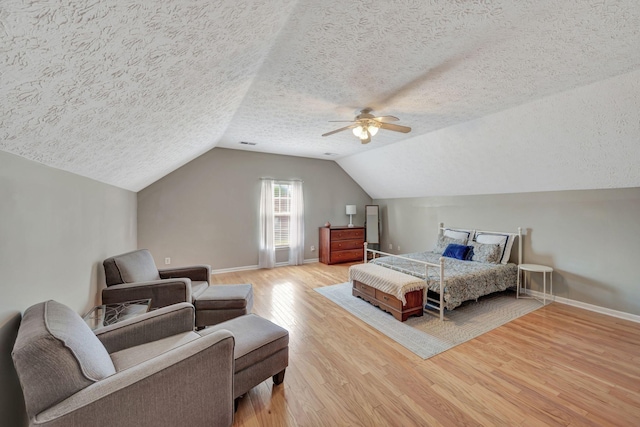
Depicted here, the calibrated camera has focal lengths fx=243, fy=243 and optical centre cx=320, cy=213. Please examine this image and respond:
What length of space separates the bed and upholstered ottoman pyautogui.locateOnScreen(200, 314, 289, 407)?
1.77 metres

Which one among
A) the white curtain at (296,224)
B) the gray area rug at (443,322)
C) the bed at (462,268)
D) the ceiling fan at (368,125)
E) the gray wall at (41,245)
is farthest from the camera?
the white curtain at (296,224)

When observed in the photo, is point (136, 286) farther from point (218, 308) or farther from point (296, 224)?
point (296, 224)

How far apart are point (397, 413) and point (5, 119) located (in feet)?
8.39

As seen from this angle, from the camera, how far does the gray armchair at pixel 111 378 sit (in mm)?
888

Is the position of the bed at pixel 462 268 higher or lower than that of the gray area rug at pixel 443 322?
higher

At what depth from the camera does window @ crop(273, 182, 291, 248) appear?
552 cm

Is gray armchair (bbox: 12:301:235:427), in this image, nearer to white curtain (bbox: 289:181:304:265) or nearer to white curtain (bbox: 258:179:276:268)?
white curtain (bbox: 258:179:276:268)

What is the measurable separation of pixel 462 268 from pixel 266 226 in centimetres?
372

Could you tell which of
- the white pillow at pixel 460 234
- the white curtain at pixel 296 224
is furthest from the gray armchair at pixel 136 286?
Result: the white pillow at pixel 460 234

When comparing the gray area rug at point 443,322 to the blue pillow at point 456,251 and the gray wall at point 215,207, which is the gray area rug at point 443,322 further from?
the gray wall at point 215,207

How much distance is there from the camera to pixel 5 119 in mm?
980

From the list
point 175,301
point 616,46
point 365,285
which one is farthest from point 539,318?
point 175,301

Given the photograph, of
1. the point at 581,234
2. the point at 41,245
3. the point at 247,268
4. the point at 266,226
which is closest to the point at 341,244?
the point at 266,226

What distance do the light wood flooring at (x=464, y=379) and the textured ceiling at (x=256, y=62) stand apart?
2.03 meters
